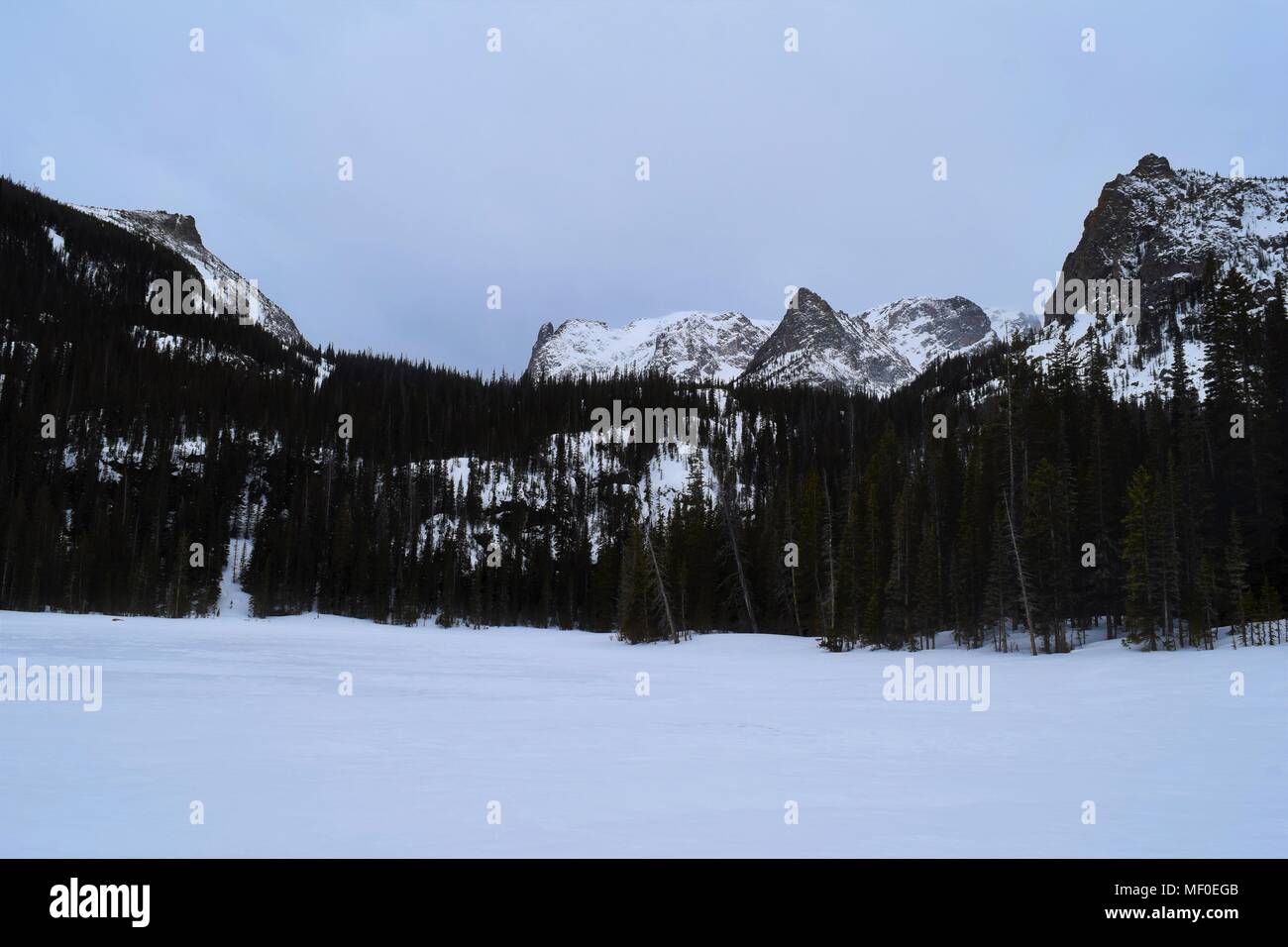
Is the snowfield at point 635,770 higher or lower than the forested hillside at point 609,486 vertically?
lower

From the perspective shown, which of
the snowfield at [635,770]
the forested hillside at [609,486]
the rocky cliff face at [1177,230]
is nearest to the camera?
the snowfield at [635,770]

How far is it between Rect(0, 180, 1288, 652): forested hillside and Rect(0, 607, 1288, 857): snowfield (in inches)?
765

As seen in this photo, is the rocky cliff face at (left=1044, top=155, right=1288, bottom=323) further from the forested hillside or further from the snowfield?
the snowfield

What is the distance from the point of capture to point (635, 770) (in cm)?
929

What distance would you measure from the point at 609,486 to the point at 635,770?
110434mm

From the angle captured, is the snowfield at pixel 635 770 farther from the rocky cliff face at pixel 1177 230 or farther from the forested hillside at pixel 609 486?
the rocky cliff face at pixel 1177 230

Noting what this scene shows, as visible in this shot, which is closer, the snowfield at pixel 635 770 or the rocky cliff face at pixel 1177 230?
the snowfield at pixel 635 770

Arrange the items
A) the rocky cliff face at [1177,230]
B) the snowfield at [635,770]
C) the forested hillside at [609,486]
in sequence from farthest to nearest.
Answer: the rocky cliff face at [1177,230] → the forested hillside at [609,486] → the snowfield at [635,770]

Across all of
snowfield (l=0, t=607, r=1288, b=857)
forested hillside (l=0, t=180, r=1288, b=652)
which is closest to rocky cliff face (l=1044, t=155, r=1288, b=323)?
forested hillside (l=0, t=180, r=1288, b=652)

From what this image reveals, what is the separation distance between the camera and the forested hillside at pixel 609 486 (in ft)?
120

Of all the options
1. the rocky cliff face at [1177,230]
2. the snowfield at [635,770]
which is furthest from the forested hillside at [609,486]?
the rocky cliff face at [1177,230]

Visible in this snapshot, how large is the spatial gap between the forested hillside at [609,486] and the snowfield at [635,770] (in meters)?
19.4

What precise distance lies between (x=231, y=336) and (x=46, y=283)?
3595 cm
